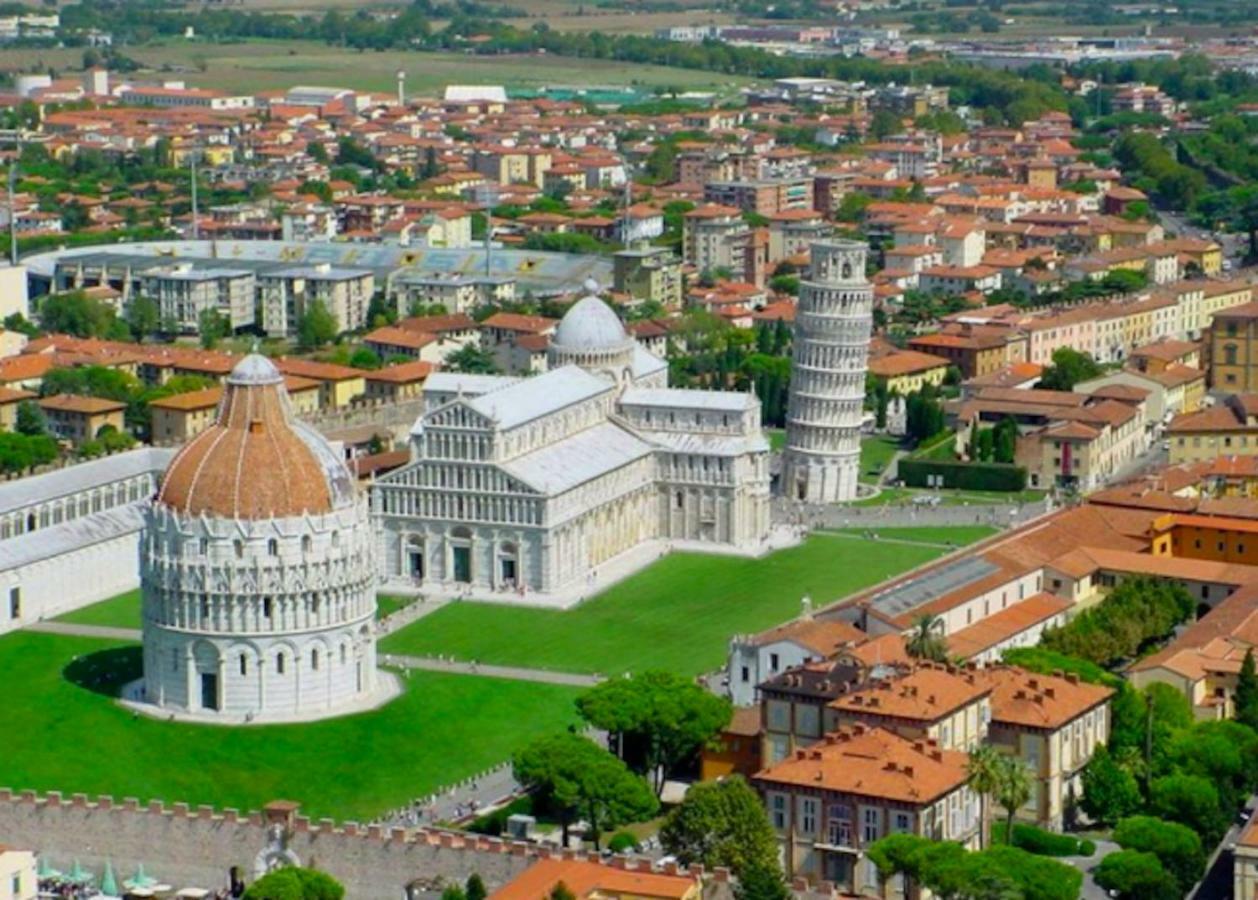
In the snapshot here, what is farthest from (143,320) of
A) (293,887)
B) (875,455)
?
(293,887)

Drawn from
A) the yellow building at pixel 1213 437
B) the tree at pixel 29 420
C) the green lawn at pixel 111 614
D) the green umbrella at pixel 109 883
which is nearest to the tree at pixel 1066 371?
the yellow building at pixel 1213 437

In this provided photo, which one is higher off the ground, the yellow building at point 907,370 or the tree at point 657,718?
the tree at point 657,718

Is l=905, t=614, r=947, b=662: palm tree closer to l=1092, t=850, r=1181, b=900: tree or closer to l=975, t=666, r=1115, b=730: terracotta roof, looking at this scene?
l=975, t=666, r=1115, b=730: terracotta roof

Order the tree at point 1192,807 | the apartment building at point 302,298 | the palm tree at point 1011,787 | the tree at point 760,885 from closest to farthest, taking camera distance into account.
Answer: the tree at point 760,885
the palm tree at point 1011,787
the tree at point 1192,807
the apartment building at point 302,298

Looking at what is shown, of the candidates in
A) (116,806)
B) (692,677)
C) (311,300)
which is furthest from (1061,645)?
(311,300)

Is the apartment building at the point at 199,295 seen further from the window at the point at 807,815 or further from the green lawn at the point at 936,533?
the window at the point at 807,815

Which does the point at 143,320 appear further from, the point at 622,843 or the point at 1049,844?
the point at 1049,844

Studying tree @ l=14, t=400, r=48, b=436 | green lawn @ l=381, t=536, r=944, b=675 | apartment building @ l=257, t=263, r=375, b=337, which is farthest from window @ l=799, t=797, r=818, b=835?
apartment building @ l=257, t=263, r=375, b=337

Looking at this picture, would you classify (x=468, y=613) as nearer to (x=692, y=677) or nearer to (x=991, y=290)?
(x=692, y=677)
